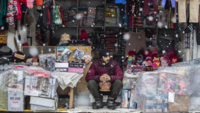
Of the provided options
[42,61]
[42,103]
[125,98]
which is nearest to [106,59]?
[125,98]

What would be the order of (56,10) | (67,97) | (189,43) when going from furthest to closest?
(56,10) < (189,43) < (67,97)

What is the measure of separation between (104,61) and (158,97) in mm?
1370

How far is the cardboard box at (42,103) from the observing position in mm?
4516

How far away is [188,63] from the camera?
504 cm

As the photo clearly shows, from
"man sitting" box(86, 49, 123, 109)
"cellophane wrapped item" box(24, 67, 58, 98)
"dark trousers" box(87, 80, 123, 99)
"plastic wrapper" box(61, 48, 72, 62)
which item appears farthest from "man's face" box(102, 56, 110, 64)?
"cellophane wrapped item" box(24, 67, 58, 98)

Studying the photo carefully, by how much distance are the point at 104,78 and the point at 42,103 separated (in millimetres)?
1205

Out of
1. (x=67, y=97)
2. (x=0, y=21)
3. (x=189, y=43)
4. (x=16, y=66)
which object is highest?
(x=0, y=21)

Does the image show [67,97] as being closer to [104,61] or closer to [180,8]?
[104,61]

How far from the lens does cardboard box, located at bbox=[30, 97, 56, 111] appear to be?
14.8 ft

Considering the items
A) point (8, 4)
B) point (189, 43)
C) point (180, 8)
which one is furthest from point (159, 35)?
point (8, 4)

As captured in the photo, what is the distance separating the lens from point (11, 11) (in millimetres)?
5750

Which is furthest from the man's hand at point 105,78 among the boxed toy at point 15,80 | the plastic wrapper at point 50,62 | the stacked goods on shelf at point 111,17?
the stacked goods on shelf at point 111,17

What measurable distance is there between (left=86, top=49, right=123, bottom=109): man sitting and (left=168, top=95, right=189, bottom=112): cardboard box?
3.46 feet

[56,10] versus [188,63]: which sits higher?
[56,10]
